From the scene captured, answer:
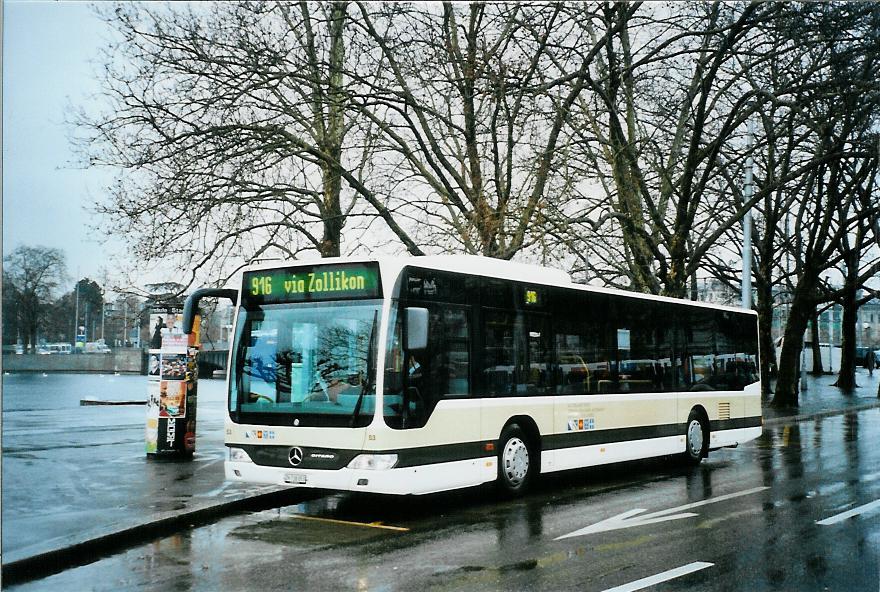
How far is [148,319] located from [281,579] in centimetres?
1253

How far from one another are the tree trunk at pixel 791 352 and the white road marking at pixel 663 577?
2470 centimetres

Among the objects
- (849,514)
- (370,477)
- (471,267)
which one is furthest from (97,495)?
(849,514)

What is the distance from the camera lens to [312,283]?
10711 millimetres

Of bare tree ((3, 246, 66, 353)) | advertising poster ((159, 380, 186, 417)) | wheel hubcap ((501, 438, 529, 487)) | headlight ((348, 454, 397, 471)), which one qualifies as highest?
bare tree ((3, 246, 66, 353))

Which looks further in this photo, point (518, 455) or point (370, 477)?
point (518, 455)

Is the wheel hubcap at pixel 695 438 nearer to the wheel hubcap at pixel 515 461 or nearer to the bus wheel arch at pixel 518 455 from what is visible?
the bus wheel arch at pixel 518 455

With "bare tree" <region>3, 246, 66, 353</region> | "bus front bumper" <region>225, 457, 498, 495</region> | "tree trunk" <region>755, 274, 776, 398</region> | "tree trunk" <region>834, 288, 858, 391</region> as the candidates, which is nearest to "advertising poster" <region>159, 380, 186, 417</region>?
"bare tree" <region>3, 246, 66, 353</region>

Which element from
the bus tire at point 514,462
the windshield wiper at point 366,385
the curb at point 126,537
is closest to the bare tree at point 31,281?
→ the curb at point 126,537

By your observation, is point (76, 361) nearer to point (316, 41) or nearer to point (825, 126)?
point (316, 41)

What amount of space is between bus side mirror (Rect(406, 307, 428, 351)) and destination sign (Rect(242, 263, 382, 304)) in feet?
1.60

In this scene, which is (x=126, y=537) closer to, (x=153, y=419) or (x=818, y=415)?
(x=153, y=419)

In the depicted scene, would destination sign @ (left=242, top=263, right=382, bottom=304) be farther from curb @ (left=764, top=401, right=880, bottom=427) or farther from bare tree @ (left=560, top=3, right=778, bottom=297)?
curb @ (left=764, top=401, right=880, bottom=427)

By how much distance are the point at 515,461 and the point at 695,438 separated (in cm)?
574

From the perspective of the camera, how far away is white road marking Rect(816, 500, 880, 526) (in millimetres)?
10047
